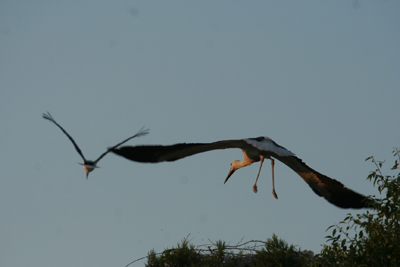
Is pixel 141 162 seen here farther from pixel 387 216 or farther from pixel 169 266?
pixel 387 216

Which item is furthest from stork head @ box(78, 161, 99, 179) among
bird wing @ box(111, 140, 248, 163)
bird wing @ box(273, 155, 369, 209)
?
bird wing @ box(273, 155, 369, 209)

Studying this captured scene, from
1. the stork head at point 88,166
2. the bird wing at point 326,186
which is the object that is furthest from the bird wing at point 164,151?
the bird wing at point 326,186

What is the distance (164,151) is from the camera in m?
9.64

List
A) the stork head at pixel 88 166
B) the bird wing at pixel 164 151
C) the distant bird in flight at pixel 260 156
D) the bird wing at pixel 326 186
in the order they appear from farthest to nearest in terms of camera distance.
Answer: the bird wing at pixel 326 186 → the distant bird in flight at pixel 260 156 → the bird wing at pixel 164 151 → the stork head at pixel 88 166

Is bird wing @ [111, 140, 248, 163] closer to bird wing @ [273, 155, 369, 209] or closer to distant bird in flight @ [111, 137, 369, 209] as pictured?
distant bird in flight @ [111, 137, 369, 209]

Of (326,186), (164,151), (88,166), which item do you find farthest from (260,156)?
(88,166)

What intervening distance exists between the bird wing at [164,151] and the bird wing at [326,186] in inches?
70.6

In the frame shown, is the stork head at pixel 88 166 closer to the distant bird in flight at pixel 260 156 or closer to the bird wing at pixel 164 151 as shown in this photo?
the distant bird in flight at pixel 260 156

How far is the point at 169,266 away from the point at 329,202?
12.7 feet

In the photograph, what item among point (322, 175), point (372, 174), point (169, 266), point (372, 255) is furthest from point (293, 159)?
point (372, 255)

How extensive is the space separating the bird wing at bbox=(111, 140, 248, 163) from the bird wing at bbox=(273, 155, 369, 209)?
1794 millimetres

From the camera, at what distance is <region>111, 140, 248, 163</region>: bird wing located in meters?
9.09

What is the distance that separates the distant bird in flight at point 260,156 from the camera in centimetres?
940

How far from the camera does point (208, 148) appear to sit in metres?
10.2
